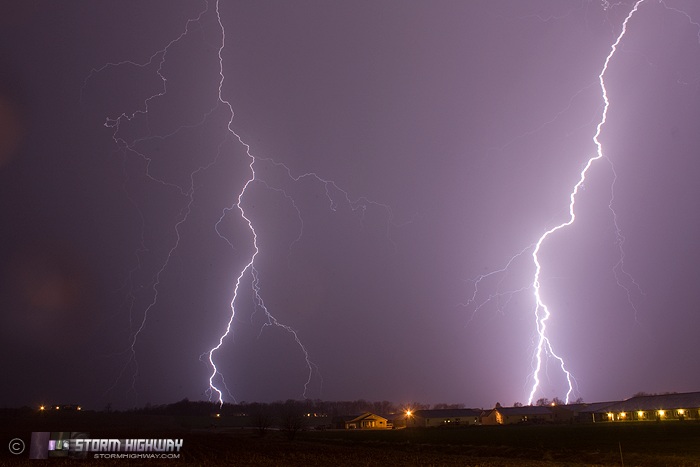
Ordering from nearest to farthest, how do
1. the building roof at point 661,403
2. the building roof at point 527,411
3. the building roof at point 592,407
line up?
the building roof at point 661,403
the building roof at point 592,407
the building roof at point 527,411

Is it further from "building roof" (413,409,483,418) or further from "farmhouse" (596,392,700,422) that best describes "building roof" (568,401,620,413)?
"building roof" (413,409,483,418)

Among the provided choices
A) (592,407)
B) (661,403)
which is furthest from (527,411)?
(661,403)

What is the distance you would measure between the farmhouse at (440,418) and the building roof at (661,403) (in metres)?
18.6

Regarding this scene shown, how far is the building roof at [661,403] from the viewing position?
186ft

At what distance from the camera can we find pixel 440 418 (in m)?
77.7

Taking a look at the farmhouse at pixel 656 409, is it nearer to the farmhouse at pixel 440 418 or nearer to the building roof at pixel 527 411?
the building roof at pixel 527 411

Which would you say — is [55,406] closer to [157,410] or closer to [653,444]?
[157,410]

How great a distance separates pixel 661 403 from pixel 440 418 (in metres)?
28.8

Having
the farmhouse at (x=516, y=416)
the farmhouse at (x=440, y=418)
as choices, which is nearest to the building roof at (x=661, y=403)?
the farmhouse at (x=516, y=416)

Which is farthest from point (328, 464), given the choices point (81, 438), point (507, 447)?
A: point (507, 447)

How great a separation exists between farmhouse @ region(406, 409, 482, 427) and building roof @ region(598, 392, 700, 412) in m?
18.6

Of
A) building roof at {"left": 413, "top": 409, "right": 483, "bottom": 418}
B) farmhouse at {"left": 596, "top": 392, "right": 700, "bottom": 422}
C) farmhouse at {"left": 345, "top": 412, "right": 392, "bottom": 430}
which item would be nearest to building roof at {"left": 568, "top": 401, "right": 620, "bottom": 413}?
farmhouse at {"left": 596, "top": 392, "right": 700, "bottom": 422}

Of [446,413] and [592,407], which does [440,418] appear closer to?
[446,413]

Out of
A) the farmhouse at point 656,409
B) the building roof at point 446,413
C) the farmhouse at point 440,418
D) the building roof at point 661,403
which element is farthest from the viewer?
the building roof at point 446,413
